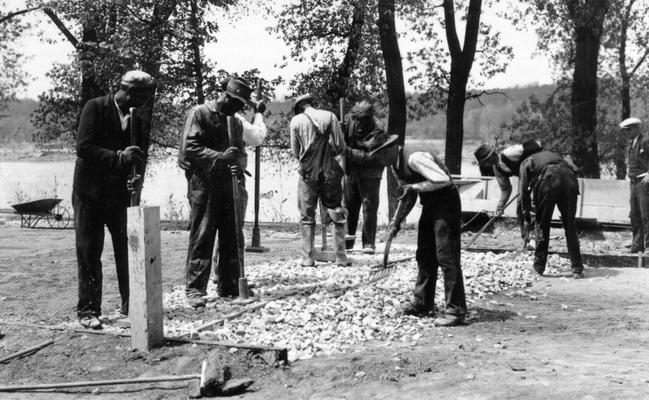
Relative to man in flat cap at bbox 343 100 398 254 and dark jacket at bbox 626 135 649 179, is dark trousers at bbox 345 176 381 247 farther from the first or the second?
dark jacket at bbox 626 135 649 179

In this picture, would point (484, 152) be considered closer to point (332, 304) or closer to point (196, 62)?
point (332, 304)

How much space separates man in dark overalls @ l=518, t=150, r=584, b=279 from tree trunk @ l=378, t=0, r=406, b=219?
8370 mm

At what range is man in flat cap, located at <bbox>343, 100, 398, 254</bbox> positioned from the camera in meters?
11.2

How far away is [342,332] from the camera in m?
6.88

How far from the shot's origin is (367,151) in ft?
36.9

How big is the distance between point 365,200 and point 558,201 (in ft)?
8.79

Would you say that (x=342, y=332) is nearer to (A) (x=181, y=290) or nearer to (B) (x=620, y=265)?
(A) (x=181, y=290)

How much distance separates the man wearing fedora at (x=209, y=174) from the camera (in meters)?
7.76

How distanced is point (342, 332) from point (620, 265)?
608 cm

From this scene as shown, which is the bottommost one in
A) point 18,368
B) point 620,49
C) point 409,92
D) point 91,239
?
point 18,368

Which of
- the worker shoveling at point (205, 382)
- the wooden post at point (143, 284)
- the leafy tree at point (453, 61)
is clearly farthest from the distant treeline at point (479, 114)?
the worker shoveling at point (205, 382)

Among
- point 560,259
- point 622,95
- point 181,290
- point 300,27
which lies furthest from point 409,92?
point 181,290

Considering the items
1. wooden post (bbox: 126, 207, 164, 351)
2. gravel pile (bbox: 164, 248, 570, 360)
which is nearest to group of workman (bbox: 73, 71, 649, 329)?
gravel pile (bbox: 164, 248, 570, 360)

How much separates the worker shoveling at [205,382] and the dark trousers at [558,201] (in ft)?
19.4
